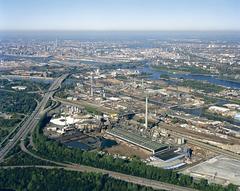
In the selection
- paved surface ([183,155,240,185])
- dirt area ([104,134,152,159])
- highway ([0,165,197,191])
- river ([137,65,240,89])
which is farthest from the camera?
river ([137,65,240,89])

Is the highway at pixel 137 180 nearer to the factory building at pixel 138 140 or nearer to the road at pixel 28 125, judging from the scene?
→ the road at pixel 28 125

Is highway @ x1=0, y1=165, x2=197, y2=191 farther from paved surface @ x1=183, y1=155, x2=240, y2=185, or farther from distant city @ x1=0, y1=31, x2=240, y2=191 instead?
paved surface @ x1=183, y1=155, x2=240, y2=185

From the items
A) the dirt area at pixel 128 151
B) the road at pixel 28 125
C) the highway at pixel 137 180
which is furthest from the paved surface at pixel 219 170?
the road at pixel 28 125

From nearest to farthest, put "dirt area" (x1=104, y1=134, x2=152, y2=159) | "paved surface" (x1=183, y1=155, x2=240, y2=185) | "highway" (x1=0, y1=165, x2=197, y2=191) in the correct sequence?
"highway" (x1=0, y1=165, x2=197, y2=191) < "paved surface" (x1=183, y1=155, x2=240, y2=185) < "dirt area" (x1=104, y1=134, x2=152, y2=159)

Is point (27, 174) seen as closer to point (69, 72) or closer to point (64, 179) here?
point (64, 179)

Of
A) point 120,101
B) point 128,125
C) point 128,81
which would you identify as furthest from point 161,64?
point 128,125

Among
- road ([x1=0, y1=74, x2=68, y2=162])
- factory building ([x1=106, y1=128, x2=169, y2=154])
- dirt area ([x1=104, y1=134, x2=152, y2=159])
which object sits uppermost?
factory building ([x1=106, y1=128, x2=169, y2=154])

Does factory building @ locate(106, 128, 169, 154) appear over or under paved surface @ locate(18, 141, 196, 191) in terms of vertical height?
over

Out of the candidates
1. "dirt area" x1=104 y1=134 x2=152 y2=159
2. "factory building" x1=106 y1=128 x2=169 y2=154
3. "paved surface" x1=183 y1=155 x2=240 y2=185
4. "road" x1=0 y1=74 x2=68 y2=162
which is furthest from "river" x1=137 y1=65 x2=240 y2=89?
"paved surface" x1=183 y1=155 x2=240 y2=185

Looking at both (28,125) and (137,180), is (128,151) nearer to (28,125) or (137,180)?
(137,180)

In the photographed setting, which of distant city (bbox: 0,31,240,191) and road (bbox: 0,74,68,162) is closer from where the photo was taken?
distant city (bbox: 0,31,240,191)

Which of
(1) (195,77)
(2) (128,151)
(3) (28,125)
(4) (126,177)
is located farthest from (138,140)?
(1) (195,77)
